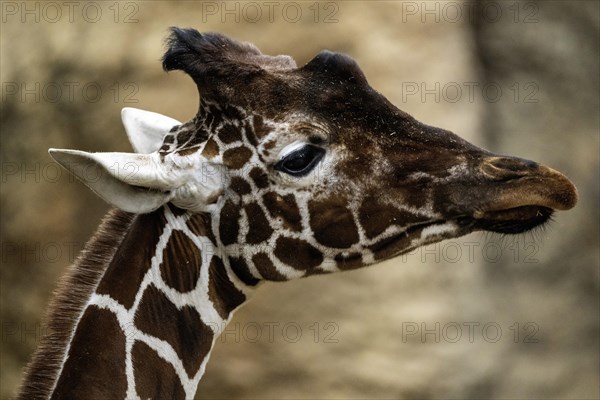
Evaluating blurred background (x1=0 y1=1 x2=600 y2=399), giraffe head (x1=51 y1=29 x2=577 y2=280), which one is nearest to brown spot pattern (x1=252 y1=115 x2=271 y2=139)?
giraffe head (x1=51 y1=29 x2=577 y2=280)

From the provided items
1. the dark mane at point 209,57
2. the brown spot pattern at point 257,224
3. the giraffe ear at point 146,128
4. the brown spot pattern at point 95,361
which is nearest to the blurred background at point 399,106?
the giraffe ear at point 146,128

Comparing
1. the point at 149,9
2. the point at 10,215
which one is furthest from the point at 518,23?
the point at 10,215

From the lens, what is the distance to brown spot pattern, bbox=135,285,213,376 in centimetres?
363

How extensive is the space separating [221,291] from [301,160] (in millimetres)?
661

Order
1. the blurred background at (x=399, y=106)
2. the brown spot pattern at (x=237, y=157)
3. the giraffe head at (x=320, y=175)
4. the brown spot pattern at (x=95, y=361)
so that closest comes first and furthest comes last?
the brown spot pattern at (x=95, y=361), the giraffe head at (x=320, y=175), the brown spot pattern at (x=237, y=157), the blurred background at (x=399, y=106)

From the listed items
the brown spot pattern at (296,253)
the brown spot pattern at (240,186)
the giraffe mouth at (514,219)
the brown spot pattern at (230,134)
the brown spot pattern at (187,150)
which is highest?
the brown spot pattern at (230,134)

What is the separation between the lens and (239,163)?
3805mm

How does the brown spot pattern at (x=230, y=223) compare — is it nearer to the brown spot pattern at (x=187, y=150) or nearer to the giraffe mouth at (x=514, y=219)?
the brown spot pattern at (x=187, y=150)

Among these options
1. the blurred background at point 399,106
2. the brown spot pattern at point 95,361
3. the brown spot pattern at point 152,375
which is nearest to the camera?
the brown spot pattern at point 95,361

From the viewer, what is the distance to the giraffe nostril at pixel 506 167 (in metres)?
3.61

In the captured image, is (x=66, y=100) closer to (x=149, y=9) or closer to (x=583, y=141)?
(x=149, y=9)

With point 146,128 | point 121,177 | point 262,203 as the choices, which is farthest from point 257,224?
point 146,128

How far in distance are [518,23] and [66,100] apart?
402cm

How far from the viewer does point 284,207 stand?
3.77 meters
